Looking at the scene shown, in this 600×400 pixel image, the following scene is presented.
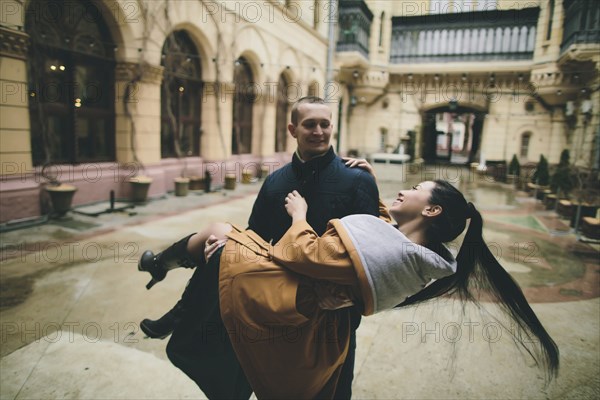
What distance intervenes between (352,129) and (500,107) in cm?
798

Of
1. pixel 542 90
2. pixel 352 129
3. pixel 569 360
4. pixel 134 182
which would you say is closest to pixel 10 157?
pixel 134 182

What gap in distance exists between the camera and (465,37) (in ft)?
66.0

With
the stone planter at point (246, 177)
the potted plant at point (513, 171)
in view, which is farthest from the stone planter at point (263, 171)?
the potted plant at point (513, 171)

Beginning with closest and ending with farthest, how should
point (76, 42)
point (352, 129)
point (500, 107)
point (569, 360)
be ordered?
point (569, 360), point (76, 42), point (500, 107), point (352, 129)

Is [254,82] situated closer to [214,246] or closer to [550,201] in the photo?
[550,201]

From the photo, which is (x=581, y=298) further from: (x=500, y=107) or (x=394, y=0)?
(x=394, y=0)

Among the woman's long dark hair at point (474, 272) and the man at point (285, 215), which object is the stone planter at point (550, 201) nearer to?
the woman's long dark hair at point (474, 272)

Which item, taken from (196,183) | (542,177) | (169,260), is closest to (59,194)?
(196,183)

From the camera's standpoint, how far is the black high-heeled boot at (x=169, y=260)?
2049mm

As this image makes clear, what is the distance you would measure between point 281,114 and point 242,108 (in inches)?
108

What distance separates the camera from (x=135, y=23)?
26.8 ft

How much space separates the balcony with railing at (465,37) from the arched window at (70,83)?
17143 millimetres

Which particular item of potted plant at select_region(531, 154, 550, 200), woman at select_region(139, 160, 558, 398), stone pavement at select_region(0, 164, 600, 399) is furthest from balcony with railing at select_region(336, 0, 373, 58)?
woman at select_region(139, 160, 558, 398)

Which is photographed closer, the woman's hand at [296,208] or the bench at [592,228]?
the woman's hand at [296,208]
